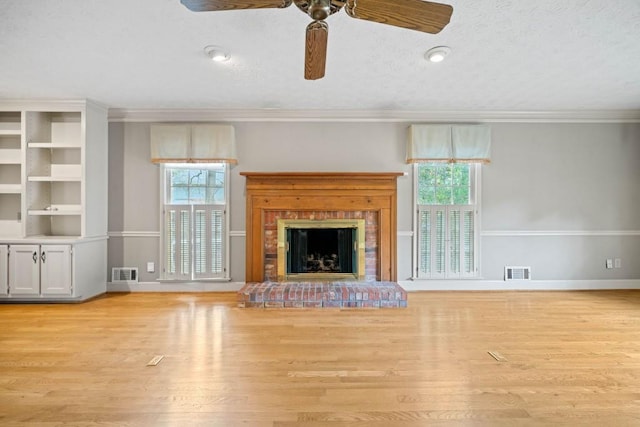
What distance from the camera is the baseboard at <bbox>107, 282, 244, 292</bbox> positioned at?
4.09 metres

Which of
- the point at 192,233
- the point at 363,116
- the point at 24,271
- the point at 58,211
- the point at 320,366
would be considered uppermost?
the point at 363,116

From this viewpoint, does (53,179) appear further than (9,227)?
No

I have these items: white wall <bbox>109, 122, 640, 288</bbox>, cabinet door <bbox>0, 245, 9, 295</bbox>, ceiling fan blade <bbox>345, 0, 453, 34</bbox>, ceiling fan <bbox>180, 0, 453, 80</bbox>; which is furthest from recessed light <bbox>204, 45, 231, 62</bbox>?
cabinet door <bbox>0, 245, 9, 295</bbox>

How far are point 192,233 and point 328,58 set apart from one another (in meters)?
2.71

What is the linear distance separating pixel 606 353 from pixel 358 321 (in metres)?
A: 1.89

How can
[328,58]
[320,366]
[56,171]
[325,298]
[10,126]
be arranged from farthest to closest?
[56,171] < [10,126] < [325,298] < [328,58] < [320,366]

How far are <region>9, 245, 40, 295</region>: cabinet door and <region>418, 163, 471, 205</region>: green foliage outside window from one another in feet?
15.1

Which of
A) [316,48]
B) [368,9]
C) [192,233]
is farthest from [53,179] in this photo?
[368,9]

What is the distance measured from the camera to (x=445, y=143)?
4.05 meters

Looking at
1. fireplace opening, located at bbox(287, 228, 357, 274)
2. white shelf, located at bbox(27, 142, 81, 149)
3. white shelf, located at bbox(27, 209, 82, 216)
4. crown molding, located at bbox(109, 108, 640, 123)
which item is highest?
crown molding, located at bbox(109, 108, 640, 123)

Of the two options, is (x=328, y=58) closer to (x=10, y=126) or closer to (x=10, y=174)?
(x=10, y=126)

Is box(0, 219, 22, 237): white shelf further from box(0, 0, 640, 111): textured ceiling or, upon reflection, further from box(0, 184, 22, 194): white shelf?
box(0, 0, 640, 111): textured ceiling

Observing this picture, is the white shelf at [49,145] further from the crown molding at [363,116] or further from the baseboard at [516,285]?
the baseboard at [516,285]

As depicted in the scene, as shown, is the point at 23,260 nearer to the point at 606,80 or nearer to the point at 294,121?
the point at 294,121
